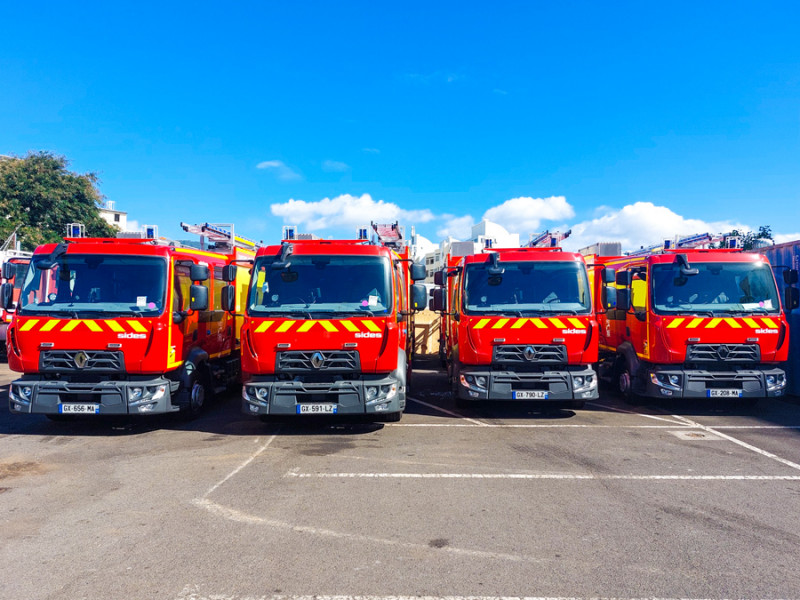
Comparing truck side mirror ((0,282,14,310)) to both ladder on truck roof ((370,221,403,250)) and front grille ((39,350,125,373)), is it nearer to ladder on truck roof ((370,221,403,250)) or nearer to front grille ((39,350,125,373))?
front grille ((39,350,125,373))

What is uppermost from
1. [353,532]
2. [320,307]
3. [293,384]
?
[320,307]

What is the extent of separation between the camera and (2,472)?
20.0 feet

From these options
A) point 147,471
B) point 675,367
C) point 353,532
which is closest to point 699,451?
point 675,367

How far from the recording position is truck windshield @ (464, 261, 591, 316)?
8766mm

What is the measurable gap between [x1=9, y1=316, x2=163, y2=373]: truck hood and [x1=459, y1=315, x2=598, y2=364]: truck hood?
4.90m

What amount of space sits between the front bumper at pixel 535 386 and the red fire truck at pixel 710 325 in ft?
4.99

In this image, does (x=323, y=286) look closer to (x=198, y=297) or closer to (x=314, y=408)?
(x=314, y=408)

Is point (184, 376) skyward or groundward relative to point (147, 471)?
skyward

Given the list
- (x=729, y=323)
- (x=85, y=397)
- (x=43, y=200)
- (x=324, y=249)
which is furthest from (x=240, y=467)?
(x=43, y=200)

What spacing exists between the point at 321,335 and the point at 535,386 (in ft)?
11.5

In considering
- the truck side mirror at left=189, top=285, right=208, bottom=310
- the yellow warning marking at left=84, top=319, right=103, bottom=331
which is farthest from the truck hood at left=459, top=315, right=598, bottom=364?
the yellow warning marking at left=84, top=319, right=103, bottom=331

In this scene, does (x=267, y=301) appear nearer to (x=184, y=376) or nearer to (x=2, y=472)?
(x=184, y=376)

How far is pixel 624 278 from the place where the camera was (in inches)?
404

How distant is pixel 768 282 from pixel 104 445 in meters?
10.5
